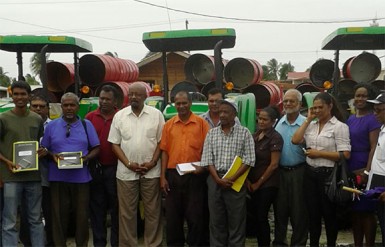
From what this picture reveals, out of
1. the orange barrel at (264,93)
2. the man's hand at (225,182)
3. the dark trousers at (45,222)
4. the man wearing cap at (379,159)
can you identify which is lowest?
the dark trousers at (45,222)

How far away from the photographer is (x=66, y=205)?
15.6 ft

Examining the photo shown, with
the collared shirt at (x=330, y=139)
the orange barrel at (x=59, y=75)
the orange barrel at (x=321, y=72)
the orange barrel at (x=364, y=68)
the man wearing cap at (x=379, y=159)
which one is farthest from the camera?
the orange barrel at (x=59, y=75)

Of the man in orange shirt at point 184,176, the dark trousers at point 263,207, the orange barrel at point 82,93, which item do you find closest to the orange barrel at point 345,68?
the dark trousers at point 263,207

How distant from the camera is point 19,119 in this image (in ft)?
14.9

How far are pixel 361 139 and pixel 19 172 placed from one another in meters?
3.27

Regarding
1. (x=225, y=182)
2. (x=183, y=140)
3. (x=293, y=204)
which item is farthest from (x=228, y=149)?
(x=293, y=204)

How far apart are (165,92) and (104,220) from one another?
80.1 inches

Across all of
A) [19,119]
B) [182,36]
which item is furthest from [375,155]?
[19,119]

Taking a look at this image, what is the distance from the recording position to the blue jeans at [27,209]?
14.8 feet

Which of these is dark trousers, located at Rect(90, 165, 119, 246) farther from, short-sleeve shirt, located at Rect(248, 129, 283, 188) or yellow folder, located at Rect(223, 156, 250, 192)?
short-sleeve shirt, located at Rect(248, 129, 283, 188)

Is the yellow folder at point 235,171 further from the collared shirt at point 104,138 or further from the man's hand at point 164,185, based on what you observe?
the collared shirt at point 104,138

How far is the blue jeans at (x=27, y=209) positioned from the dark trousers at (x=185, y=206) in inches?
49.4

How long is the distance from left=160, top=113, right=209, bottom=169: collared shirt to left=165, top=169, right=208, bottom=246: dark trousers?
157mm

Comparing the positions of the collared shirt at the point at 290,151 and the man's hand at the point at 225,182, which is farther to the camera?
the collared shirt at the point at 290,151
